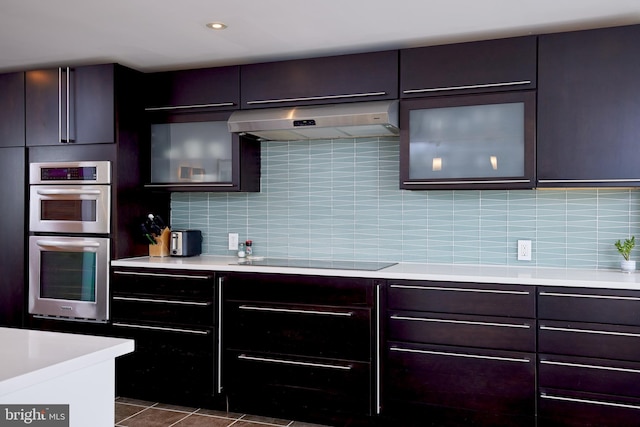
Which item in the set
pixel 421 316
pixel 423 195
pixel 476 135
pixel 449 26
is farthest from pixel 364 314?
pixel 449 26

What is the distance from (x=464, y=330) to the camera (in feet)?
9.51

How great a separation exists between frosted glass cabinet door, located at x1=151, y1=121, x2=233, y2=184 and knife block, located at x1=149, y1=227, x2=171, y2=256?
0.38m

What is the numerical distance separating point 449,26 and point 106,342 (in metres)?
2.33

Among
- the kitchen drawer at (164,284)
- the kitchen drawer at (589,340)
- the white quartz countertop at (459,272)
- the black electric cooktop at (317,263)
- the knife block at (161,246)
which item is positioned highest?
the knife block at (161,246)

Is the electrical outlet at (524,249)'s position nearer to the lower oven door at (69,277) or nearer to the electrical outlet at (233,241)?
the electrical outlet at (233,241)

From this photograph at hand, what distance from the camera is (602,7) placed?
2.67 meters

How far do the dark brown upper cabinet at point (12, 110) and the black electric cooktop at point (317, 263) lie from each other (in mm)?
1739

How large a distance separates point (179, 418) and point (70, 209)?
4.99 ft

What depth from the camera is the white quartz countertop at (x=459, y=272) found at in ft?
9.01

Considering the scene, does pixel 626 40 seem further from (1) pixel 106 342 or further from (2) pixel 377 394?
(1) pixel 106 342

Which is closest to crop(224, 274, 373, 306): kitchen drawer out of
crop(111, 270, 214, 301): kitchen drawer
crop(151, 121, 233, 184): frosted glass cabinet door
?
crop(111, 270, 214, 301): kitchen drawer

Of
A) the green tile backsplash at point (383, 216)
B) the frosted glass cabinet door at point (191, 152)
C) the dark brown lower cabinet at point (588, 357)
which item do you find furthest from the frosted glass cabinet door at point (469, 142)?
the frosted glass cabinet door at point (191, 152)

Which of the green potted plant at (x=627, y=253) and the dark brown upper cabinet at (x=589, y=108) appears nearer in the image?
the dark brown upper cabinet at (x=589, y=108)

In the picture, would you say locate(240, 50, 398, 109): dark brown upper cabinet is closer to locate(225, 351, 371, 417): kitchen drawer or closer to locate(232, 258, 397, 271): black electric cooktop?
locate(232, 258, 397, 271): black electric cooktop
